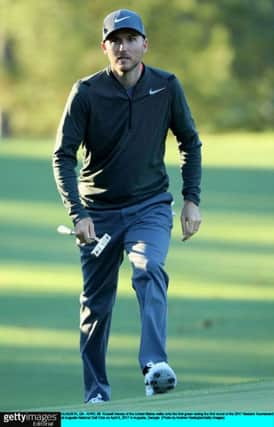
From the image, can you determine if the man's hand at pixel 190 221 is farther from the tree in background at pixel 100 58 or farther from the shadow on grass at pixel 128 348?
the tree in background at pixel 100 58

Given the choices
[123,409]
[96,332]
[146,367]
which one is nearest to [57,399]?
[96,332]

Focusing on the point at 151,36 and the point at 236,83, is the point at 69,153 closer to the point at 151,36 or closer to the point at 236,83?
the point at 151,36

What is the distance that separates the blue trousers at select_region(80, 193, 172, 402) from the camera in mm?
8094

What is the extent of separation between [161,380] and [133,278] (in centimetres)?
56

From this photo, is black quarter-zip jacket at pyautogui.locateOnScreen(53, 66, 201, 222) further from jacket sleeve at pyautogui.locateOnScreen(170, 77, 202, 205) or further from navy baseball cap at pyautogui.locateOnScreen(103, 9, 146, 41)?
navy baseball cap at pyautogui.locateOnScreen(103, 9, 146, 41)

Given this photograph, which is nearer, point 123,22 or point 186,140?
point 123,22

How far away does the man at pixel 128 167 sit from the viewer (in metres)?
8.17

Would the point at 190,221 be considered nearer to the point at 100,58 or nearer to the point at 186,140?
the point at 186,140

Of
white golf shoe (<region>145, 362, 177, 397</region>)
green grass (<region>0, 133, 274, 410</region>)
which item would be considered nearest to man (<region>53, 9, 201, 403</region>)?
white golf shoe (<region>145, 362, 177, 397</region>)

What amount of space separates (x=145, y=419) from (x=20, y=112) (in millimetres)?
46883

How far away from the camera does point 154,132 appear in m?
8.37

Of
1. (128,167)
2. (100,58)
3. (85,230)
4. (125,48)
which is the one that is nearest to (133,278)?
(85,230)

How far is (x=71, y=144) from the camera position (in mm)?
8242

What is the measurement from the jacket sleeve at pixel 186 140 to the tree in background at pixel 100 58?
39191 millimetres
